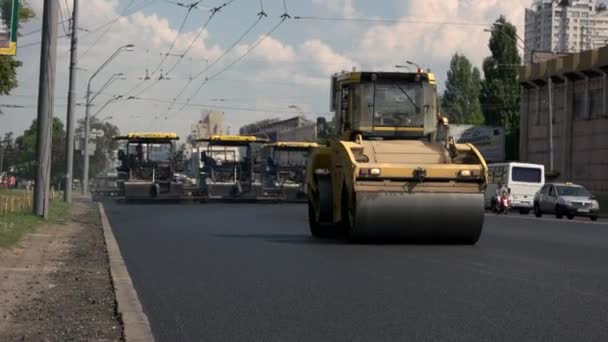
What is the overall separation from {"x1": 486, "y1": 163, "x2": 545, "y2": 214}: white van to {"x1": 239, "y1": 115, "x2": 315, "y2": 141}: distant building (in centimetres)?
8275

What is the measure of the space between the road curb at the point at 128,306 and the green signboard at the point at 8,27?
13.9 ft

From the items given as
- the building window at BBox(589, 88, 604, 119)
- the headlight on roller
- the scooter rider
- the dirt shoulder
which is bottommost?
the dirt shoulder

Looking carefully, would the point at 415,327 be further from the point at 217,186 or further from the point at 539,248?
the point at 217,186

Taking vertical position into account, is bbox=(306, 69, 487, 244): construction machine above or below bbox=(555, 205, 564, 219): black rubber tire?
above

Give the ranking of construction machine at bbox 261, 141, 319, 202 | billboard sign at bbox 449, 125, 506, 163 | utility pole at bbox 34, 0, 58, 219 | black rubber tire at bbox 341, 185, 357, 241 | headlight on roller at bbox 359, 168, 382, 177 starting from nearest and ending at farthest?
headlight on roller at bbox 359, 168, 382, 177
black rubber tire at bbox 341, 185, 357, 241
utility pole at bbox 34, 0, 58, 219
construction machine at bbox 261, 141, 319, 202
billboard sign at bbox 449, 125, 506, 163

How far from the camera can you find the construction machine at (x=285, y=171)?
151ft

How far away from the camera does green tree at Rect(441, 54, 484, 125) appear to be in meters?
96.6

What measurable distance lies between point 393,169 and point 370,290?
558 cm

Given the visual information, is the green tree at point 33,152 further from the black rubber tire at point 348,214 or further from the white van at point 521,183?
the black rubber tire at point 348,214

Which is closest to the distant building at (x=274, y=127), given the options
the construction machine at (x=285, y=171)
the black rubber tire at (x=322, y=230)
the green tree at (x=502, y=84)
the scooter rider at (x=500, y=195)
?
the green tree at (x=502, y=84)

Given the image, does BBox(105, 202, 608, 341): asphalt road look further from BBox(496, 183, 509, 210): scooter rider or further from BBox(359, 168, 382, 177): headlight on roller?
BBox(496, 183, 509, 210): scooter rider

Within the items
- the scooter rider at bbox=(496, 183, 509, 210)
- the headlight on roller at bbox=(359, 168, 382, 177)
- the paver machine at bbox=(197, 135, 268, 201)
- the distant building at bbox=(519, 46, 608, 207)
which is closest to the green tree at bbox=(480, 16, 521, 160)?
the distant building at bbox=(519, 46, 608, 207)

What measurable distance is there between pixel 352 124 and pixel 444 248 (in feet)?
10.6

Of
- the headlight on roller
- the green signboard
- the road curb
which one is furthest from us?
the green signboard
